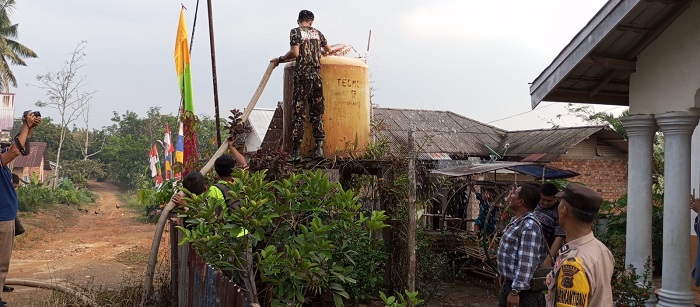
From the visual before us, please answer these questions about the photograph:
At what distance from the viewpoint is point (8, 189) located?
209 inches

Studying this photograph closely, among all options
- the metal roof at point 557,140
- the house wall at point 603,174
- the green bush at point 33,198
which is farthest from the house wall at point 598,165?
the green bush at point 33,198

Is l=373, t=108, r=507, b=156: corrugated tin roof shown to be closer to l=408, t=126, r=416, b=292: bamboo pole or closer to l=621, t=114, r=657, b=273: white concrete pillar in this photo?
l=621, t=114, r=657, b=273: white concrete pillar

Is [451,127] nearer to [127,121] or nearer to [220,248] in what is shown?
[220,248]

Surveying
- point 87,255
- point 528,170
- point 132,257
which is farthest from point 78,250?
point 528,170

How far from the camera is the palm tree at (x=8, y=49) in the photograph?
2981 cm

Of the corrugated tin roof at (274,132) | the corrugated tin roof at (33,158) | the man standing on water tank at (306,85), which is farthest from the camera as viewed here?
the corrugated tin roof at (33,158)

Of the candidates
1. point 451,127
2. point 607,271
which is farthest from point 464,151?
point 607,271

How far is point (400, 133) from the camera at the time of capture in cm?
1691

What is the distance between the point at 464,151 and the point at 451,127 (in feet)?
5.56

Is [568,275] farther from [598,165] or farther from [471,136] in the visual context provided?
[471,136]

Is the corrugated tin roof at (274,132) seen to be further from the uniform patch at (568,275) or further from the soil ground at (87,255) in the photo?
the uniform patch at (568,275)

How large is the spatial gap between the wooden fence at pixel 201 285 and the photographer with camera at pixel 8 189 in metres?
1.47

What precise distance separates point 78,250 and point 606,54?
13032 mm

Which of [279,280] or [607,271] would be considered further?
[279,280]
